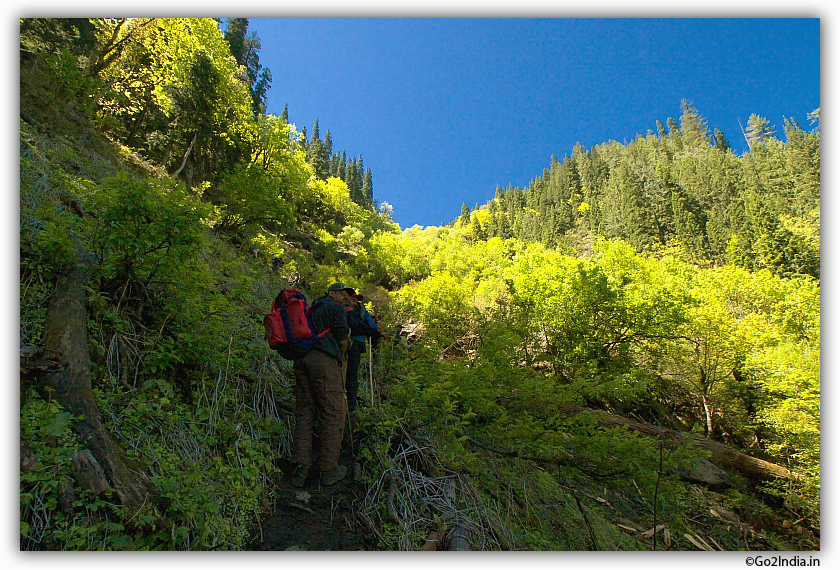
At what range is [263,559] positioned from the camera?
2.48 m

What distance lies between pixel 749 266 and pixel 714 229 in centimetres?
1188

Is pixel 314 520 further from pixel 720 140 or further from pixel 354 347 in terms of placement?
pixel 720 140

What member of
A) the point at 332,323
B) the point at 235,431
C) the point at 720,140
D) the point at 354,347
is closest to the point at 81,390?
the point at 235,431

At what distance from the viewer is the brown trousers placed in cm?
317

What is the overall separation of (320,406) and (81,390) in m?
1.61

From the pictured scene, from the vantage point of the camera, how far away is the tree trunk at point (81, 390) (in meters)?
2.09

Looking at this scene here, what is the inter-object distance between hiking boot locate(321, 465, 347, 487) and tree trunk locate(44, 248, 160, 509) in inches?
50.2

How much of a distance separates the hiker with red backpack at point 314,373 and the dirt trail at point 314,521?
0.12 meters

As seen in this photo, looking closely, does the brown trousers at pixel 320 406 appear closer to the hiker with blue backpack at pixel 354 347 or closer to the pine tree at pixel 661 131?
the hiker with blue backpack at pixel 354 347

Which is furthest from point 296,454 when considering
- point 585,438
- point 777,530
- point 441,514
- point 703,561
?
point 777,530

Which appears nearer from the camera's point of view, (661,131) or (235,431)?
(235,431)

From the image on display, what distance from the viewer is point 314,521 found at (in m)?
2.76

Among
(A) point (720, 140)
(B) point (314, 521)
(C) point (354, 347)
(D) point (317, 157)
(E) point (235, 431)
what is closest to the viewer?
(B) point (314, 521)

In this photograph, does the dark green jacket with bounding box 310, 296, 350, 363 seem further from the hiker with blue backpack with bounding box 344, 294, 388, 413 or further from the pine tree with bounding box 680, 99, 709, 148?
the pine tree with bounding box 680, 99, 709, 148
